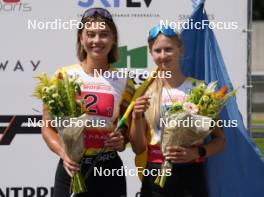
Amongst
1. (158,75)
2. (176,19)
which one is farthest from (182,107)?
(176,19)

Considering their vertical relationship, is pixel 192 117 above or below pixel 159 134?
above

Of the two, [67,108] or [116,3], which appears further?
[116,3]

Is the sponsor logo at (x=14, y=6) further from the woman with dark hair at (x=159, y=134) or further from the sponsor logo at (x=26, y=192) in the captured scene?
the woman with dark hair at (x=159, y=134)

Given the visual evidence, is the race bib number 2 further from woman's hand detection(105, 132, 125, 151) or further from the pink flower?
the pink flower

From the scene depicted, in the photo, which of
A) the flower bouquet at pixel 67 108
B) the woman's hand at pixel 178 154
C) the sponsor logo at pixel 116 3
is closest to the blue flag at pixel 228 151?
the woman's hand at pixel 178 154

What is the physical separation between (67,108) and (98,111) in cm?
26

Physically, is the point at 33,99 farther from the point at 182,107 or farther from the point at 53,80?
the point at 182,107

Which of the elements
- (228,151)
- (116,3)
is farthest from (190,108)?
(116,3)

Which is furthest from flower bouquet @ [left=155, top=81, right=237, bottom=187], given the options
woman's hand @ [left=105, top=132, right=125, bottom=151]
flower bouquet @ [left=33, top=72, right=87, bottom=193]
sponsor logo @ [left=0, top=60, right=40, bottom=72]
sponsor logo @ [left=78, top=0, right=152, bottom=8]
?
sponsor logo @ [left=0, top=60, right=40, bottom=72]

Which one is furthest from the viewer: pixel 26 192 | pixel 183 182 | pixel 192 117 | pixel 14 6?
pixel 26 192

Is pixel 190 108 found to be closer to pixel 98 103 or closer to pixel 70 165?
pixel 98 103

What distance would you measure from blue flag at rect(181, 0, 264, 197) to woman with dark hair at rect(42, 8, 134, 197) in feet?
2.31

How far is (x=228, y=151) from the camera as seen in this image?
4.36 m

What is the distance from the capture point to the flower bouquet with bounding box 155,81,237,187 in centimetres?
349
